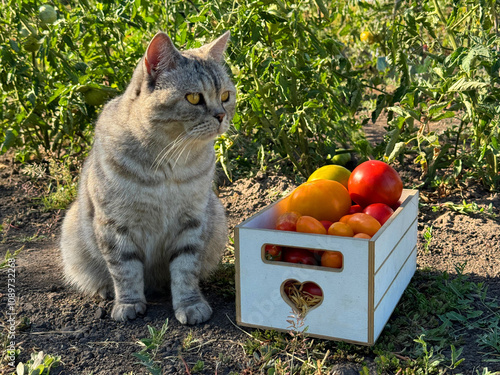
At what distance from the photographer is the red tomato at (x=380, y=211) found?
7.96 ft

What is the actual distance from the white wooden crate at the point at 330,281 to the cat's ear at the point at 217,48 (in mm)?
858

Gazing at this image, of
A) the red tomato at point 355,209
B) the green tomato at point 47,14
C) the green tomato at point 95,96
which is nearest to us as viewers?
the red tomato at point 355,209

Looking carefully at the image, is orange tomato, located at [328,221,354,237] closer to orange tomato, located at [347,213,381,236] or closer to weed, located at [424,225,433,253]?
orange tomato, located at [347,213,381,236]

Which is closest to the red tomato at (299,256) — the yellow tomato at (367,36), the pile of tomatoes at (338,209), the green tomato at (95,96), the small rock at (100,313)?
the pile of tomatoes at (338,209)

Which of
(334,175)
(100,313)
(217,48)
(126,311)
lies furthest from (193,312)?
(217,48)

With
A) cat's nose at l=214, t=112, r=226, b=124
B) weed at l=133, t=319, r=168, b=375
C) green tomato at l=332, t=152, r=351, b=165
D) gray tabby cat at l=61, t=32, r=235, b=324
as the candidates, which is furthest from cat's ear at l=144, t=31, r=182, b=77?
green tomato at l=332, t=152, r=351, b=165

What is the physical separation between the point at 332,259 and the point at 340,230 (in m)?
0.13

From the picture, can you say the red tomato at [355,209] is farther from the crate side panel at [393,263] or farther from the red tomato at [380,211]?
the crate side panel at [393,263]

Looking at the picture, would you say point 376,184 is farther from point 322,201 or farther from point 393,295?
point 393,295

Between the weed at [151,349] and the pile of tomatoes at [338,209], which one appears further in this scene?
the pile of tomatoes at [338,209]

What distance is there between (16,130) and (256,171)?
6.21ft

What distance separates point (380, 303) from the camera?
2.20 m

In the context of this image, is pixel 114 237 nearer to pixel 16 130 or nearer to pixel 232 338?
pixel 232 338

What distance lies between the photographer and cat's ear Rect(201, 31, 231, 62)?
2666mm
